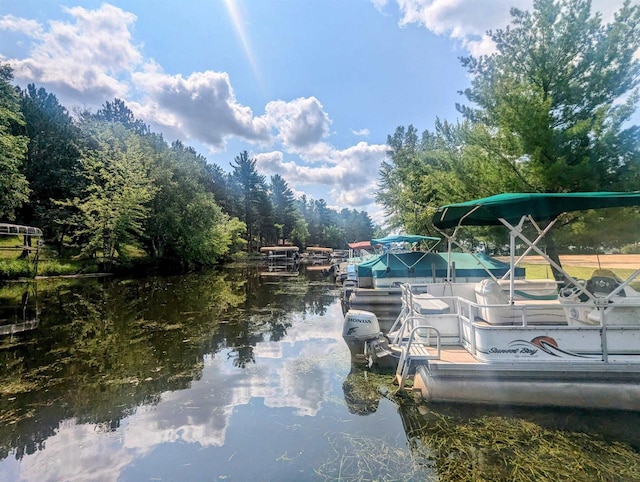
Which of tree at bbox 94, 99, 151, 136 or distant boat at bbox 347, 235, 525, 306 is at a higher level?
tree at bbox 94, 99, 151, 136

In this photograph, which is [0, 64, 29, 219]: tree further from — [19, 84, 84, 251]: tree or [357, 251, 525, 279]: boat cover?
[357, 251, 525, 279]: boat cover

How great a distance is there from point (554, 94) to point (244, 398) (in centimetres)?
1237

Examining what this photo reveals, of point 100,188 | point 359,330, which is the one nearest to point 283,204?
point 100,188

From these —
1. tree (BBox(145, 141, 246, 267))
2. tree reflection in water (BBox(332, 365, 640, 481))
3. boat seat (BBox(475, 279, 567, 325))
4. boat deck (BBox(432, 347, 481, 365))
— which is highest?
tree (BBox(145, 141, 246, 267))

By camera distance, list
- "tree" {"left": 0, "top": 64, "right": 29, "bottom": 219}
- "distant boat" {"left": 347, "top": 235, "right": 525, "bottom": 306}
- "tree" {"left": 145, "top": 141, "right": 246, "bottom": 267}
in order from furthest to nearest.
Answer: "tree" {"left": 145, "top": 141, "right": 246, "bottom": 267}, "tree" {"left": 0, "top": 64, "right": 29, "bottom": 219}, "distant boat" {"left": 347, "top": 235, "right": 525, "bottom": 306}

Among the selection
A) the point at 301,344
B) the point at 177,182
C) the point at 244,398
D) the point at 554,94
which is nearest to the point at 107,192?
the point at 177,182

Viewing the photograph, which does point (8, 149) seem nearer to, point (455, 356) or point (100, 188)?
point (100, 188)

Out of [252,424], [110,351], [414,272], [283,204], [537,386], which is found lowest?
[252,424]

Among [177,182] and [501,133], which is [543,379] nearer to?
[501,133]

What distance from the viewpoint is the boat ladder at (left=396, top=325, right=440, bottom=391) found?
5105mm

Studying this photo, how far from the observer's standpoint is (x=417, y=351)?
5.37 meters

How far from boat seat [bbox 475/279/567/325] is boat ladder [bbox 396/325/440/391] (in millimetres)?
885

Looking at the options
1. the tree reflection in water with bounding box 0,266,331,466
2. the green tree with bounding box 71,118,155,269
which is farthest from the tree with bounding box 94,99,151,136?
the tree reflection in water with bounding box 0,266,331,466

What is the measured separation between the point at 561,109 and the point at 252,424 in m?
12.6
